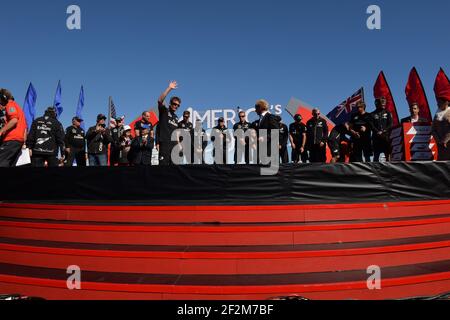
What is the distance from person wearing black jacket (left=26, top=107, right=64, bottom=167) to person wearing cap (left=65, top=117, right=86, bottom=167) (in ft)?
4.37

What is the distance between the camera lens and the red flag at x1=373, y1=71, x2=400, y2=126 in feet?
67.2

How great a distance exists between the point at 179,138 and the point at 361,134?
4.62 m

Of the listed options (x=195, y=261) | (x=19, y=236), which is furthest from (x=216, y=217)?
(x=19, y=236)

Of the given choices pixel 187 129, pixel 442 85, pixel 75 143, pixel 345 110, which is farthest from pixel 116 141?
pixel 442 85

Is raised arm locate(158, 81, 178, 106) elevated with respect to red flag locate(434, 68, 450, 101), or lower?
lower

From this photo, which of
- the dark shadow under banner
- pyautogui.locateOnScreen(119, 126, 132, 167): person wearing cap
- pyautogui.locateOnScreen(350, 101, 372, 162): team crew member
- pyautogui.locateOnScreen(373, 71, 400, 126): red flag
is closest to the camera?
the dark shadow under banner

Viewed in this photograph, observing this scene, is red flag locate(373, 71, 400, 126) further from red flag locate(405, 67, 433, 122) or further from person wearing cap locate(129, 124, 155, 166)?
person wearing cap locate(129, 124, 155, 166)

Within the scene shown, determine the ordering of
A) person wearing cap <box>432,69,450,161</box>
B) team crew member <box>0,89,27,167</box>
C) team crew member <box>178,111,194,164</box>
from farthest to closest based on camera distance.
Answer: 1. team crew member <box>178,111,194,164</box>
2. person wearing cap <box>432,69,450,161</box>
3. team crew member <box>0,89,27,167</box>

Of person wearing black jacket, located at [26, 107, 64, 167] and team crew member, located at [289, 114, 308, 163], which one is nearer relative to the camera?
person wearing black jacket, located at [26, 107, 64, 167]

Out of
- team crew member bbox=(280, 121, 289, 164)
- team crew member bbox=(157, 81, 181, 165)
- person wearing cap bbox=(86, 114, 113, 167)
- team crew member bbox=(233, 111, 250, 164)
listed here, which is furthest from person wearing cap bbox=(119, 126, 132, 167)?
team crew member bbox=(280, 121, 289, 164)

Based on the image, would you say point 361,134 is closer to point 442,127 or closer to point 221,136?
point 442,127

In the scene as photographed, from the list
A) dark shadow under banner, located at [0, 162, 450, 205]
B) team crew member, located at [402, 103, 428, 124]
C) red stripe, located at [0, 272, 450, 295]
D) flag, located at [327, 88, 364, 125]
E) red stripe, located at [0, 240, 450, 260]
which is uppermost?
flag, located at [327, 88, 364, 125]

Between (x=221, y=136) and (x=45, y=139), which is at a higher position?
(x=221, y=136)

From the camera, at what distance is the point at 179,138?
7.25 meters
